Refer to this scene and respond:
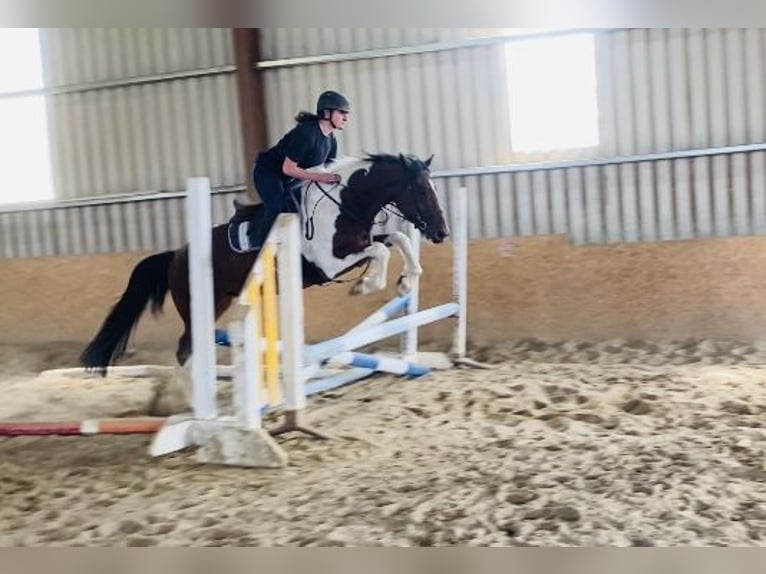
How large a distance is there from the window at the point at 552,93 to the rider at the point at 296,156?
0.26 m

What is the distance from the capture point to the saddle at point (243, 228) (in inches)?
54.3

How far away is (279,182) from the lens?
1.39 m

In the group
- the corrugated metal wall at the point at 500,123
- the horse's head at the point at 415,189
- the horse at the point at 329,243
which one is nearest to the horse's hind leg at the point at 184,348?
the horse at the point at 329,243

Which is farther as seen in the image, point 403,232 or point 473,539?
point 403,232

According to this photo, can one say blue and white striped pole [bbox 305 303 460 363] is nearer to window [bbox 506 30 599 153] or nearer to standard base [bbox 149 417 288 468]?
standard base [bbox 149 417 288 468]

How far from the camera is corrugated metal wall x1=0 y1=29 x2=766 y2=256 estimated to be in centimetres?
133

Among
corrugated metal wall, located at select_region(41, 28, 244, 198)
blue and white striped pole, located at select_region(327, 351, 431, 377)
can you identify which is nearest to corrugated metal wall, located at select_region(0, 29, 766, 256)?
corrugated metal wall, located at select_region(41, 28, 244, 198)

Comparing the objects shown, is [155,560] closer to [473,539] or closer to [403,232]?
[473,539]

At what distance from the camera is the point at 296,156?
4.52ft

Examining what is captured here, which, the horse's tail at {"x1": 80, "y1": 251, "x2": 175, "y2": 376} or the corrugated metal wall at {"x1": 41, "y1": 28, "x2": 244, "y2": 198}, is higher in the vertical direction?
the corrugated metal wall at {"x1": 41, "y1": 28, "x2": 244, "y2": 198}

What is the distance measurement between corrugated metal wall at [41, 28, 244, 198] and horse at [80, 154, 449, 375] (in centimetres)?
12

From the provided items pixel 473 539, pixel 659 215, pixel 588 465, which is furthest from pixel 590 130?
pixel 473 539

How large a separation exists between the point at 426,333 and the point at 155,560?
1.70ft

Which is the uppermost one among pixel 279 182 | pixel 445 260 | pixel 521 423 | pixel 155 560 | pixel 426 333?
pixel 279 182
